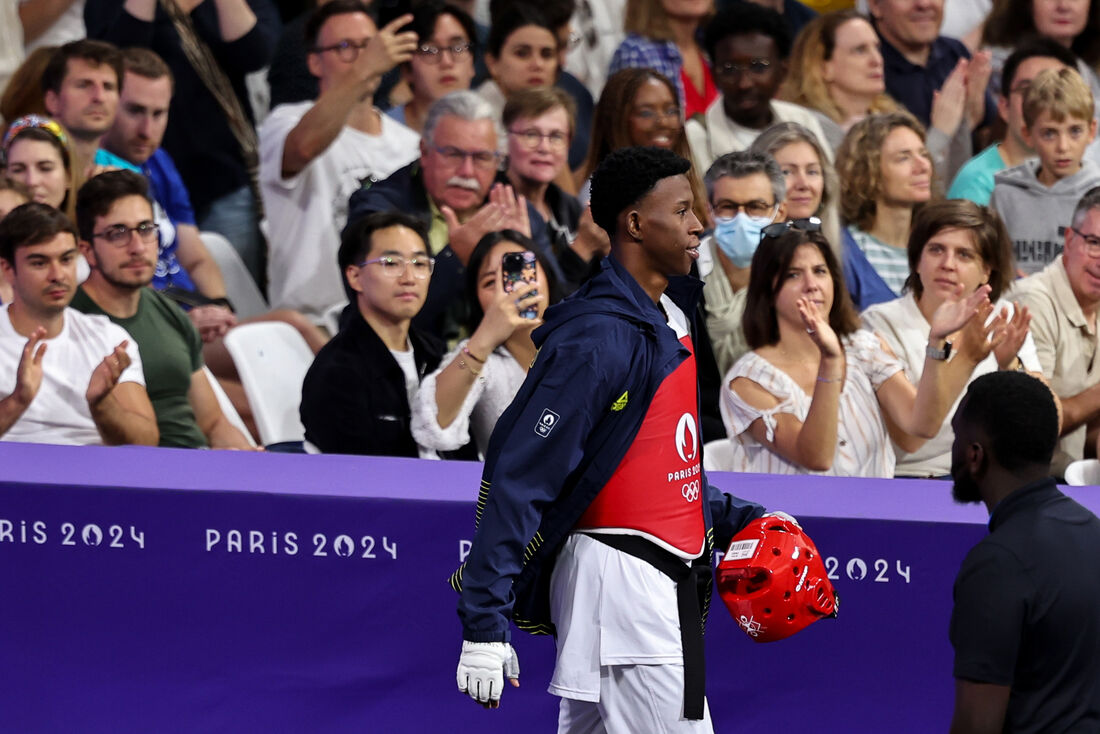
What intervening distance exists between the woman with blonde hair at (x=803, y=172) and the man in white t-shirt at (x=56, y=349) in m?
2.64

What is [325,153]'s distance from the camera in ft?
23.7

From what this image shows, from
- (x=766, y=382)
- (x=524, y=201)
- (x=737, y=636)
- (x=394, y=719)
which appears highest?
(x=524, y=201)

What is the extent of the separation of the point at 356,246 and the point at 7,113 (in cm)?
211

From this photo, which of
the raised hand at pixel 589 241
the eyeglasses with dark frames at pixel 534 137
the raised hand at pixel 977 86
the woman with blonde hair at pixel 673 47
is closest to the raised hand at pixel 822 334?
the raised hand at pixel 589 241

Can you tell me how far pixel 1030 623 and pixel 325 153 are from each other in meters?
4.89

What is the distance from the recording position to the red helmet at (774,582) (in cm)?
369

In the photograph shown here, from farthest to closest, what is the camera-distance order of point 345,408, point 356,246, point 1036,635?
point 356,246 < point 345,408 < point 1036,635

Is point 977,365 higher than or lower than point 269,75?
lower

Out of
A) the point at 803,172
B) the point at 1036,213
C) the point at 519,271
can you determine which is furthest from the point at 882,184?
the point at 519,271

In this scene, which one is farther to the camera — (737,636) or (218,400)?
(218,400)

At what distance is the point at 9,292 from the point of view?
6.24 m

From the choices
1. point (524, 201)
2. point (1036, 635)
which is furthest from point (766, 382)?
point (1036, 635)

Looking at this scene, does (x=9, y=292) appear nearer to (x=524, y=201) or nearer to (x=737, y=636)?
(x=524, y=201)

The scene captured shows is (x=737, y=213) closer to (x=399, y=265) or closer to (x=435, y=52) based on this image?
(x=399, y=265)
